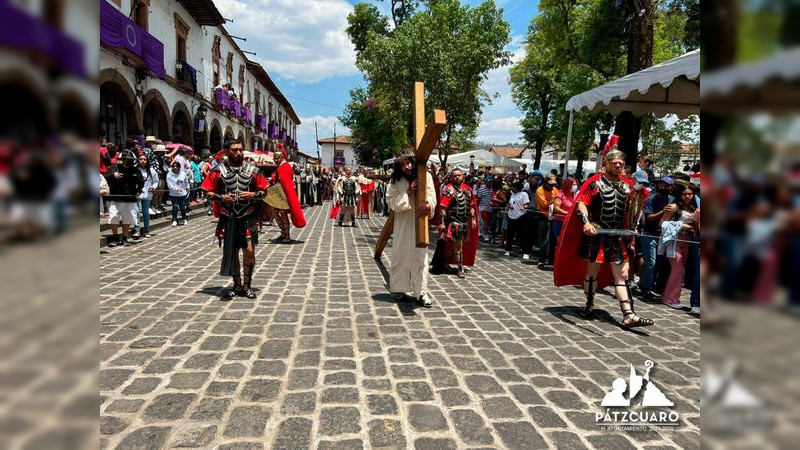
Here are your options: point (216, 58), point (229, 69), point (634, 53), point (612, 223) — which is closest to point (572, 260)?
point (612, 223)

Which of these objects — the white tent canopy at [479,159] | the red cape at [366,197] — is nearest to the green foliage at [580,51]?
the white tent canopy at [479,159]

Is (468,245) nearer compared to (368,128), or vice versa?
→ (468,245)

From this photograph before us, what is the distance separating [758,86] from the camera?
0.37 metres

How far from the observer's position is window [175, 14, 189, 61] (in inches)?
733

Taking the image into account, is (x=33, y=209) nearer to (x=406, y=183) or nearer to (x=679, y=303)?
(x=406, y=183)

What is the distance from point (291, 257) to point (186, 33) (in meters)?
15.6

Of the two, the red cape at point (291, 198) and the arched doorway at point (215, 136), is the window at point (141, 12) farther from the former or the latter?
the red cape at point (291, 198)

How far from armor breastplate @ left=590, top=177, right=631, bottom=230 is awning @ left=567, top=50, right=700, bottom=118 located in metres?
2.75

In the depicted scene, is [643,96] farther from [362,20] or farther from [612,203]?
[362,20]

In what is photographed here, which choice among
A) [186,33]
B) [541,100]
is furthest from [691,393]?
[541,100]

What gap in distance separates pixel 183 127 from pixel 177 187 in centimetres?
1057

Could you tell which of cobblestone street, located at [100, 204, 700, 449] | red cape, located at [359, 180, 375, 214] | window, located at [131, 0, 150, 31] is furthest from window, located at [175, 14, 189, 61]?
cobblestone street, located at [100, 204, 700, 449]

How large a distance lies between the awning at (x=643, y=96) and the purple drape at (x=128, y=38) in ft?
34.8

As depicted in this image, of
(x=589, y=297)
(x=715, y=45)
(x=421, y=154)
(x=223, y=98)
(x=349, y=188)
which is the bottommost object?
(x=589, y=297)
